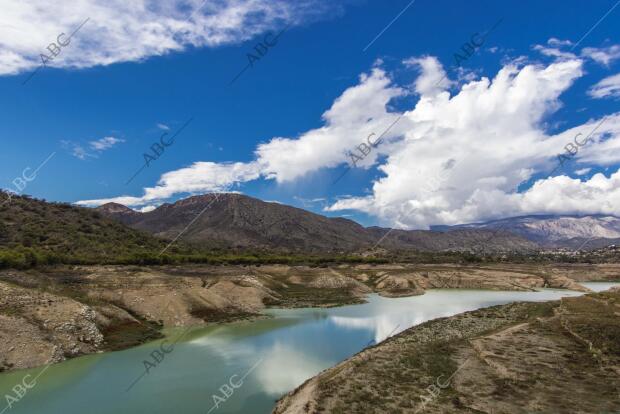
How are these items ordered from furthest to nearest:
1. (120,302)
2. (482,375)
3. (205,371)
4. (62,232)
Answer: (62,232)
(120,302)
(205,371)
(482,375)

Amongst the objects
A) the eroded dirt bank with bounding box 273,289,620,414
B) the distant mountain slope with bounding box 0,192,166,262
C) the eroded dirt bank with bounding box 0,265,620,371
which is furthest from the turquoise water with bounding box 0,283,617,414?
the distant mountain slope with bounding box 0,192,166,262

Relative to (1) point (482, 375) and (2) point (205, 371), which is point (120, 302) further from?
(1) point (482, 375)

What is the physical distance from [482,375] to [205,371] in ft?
71.0

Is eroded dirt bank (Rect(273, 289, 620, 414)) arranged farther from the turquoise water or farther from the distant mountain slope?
the distant mountain slope

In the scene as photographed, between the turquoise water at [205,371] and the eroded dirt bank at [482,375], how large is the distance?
12.3 ft

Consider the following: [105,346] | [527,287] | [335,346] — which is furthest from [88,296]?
[527,287]

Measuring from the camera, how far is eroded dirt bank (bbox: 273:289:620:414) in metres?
23.9

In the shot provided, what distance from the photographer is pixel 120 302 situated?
5441 centimetres

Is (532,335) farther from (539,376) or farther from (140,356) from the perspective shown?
(140,356)

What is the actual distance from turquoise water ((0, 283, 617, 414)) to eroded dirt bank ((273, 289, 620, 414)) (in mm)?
3751

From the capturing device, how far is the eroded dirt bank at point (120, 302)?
37.1 metres

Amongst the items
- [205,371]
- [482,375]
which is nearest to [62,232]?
[205,371]

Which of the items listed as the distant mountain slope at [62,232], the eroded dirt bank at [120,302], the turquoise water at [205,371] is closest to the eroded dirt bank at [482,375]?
the turquoise water at [205,371]

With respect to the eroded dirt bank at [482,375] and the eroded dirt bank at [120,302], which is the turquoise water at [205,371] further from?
the eroded dirt bank at [482,375]
